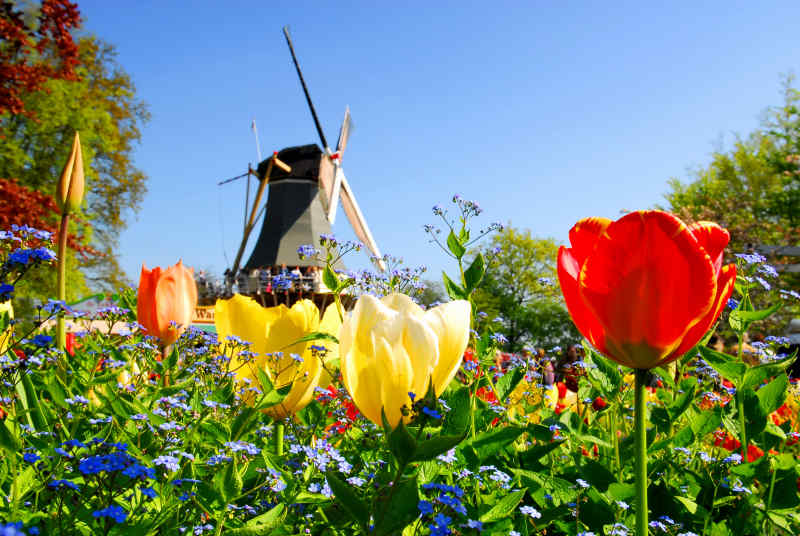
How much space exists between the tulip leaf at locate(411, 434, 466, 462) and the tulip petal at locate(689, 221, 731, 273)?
62cm

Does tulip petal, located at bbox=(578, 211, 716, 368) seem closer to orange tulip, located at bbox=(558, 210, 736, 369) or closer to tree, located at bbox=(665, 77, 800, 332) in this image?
orange tulip, located at bbox=(558, 210, 736, 369)

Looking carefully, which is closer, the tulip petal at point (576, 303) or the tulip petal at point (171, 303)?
the tulip petal at point (576, 303)

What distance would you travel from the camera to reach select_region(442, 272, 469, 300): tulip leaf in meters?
1.41

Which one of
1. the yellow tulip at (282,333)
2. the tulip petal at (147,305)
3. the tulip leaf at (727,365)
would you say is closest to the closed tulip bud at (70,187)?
the tulip petal at (147,305)

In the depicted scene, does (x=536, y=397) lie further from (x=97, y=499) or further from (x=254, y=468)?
(x=97, y=499)

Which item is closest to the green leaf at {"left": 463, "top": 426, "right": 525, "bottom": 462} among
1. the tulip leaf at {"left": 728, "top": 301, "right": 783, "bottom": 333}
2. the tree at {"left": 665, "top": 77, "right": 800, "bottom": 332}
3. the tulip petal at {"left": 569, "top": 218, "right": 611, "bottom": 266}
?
the tulip petal at {"left": 569, "top": 218, "right": 611, "bottom": 266}

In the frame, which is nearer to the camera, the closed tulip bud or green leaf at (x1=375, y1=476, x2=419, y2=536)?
green leaf at (x1=375, y1=476, x2=419, y2=536)

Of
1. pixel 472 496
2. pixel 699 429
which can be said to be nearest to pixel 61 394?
pixel 472 496

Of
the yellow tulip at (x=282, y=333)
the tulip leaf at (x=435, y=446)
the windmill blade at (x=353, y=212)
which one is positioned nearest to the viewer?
the tulip leaf at (x=435, y=446)

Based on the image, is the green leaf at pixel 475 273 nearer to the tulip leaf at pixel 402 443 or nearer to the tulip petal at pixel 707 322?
the tulip petal at pixel 707 322

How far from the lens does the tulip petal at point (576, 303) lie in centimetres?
109

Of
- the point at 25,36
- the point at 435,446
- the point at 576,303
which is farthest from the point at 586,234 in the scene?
the point at 25,36

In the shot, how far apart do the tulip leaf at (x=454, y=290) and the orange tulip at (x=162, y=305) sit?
123 centimetres

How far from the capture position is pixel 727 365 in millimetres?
1368
